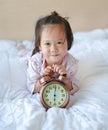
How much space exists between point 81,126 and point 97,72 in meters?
0.46

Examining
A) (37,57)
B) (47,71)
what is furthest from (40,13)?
(47,71)

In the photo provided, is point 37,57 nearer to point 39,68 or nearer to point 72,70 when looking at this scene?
point 39,68

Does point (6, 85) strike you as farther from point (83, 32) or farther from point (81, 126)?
point (83, 32)

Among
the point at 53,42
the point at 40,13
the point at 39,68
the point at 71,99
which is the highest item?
the point at 40,13

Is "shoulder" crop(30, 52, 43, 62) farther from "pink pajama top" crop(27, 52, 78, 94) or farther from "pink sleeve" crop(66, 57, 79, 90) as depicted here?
"pink sleeve" crop(66, 57, 79, 90)

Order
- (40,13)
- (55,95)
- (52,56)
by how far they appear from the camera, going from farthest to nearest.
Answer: (40,13) < (52,56) < (55,95)

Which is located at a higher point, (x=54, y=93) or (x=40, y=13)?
(x=40, y=13)

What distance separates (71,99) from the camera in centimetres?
113

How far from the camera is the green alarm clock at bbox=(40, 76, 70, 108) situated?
1.06 meters

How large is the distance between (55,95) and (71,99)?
0.09 metres

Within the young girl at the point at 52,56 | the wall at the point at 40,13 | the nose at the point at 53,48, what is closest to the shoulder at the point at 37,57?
the young girl at the point at 52,56

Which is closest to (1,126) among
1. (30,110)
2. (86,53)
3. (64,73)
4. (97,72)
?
(30,110)

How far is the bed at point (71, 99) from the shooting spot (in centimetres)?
92

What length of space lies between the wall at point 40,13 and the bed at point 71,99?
173mm
